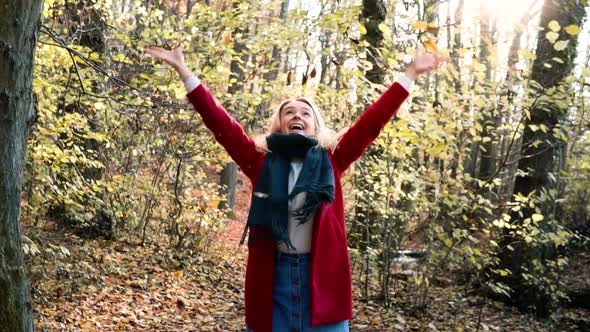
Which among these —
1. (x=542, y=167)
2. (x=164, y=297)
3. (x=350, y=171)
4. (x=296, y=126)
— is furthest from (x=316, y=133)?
(x=542, y=167)

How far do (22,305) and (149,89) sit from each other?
17.6 ft

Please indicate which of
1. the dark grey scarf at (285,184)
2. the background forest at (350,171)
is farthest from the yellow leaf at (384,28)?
the dark grey scarf at (285,184)

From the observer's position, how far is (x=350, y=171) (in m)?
7.43

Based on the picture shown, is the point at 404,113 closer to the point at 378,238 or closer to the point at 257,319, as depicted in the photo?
the point at 378,238

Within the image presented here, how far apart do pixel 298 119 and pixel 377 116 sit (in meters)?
0.45

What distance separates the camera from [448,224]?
21.7 feet

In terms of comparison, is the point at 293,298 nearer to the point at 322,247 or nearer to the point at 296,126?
the point at 322,247

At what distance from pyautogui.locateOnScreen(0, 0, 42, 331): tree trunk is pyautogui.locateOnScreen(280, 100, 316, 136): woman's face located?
4.28 feet

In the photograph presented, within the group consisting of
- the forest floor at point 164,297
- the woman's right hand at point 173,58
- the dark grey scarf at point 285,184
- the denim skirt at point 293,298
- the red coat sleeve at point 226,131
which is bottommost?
the forest floor at point 164,297

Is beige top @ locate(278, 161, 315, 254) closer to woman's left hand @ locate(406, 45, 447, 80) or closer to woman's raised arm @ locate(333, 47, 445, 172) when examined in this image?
woman's raised arm @ locate(333, 47, 445, 172)

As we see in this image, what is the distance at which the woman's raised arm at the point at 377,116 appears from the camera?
2773 millimetres

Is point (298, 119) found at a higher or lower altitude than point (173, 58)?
lower

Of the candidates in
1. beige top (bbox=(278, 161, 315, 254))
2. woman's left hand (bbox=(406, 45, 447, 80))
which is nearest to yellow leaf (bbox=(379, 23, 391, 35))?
woman's left hand (bbox=(406, 45, 447, 80))

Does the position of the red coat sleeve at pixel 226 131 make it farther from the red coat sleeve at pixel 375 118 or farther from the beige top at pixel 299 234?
the red coat sleeve at pixel 375 118
